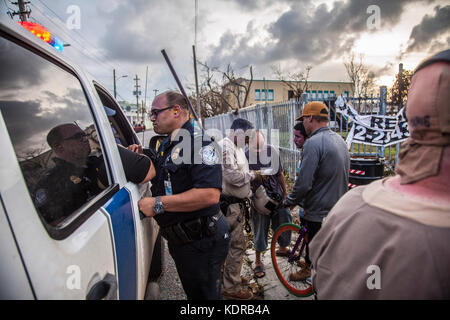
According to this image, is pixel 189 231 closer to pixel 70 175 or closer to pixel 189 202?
pixel 189 202

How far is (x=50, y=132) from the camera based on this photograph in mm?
1122

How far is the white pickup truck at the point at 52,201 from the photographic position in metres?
0.70

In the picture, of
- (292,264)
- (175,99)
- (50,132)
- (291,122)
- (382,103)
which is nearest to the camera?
(50,132)

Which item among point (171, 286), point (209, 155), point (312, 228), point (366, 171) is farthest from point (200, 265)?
point (366, 171)

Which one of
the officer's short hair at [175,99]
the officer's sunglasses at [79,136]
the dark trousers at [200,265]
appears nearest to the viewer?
the officer's sunglasses at [79,136]

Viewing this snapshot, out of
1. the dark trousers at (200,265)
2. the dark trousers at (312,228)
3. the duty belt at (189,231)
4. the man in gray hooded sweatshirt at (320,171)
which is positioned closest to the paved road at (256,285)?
the dark trousers at (312,228)

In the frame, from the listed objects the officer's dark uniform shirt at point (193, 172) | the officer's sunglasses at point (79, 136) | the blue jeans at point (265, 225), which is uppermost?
the officer's sunglasses at point (79, 136)

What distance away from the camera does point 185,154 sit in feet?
5.60

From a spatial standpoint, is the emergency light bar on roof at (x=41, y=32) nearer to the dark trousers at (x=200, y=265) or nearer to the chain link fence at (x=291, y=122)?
the dark trousers at (x=200, y=265)

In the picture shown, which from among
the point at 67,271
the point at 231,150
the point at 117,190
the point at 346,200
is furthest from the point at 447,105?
the point at 231,150

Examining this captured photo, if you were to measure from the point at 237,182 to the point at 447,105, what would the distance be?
206cm

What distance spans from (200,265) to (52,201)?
1099 millimetres

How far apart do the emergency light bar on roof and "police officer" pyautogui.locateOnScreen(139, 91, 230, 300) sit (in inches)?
27.4

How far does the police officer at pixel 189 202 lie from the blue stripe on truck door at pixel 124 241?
20 cm
